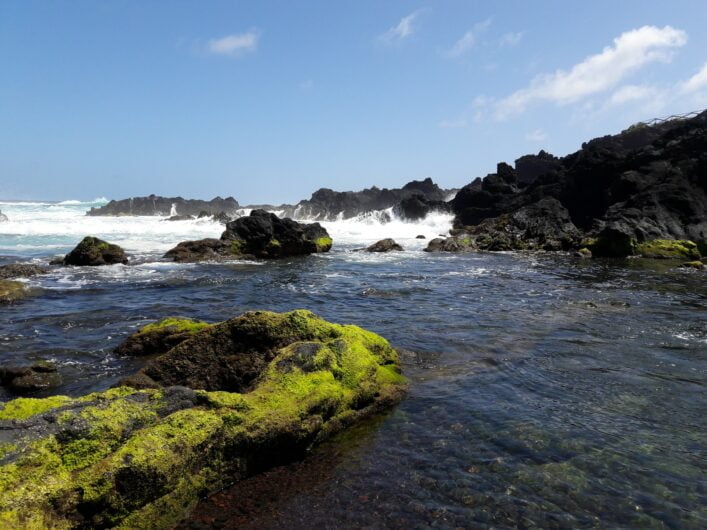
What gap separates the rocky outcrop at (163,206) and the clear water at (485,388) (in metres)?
91.6

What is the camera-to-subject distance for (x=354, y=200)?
326 ft

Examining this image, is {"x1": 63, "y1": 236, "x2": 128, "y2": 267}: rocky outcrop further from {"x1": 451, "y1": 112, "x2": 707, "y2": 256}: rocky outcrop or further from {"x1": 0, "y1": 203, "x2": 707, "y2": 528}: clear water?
{"x1": 451, "y1": 112, "x2": 707, "y2": 256}: rocky outcrop

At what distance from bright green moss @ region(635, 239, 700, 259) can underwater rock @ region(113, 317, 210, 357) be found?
1239 inches

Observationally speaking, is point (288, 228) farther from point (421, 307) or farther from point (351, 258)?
point (421, 307)

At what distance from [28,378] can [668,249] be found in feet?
115

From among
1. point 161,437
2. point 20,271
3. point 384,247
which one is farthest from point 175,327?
point 384,247

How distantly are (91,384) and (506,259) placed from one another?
90.3 ft

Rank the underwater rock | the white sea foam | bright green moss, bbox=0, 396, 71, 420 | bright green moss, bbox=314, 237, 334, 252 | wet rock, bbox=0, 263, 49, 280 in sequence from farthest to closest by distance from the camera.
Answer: the white sea foam, bright green moss, bbox=314, 237, 334, 252, wet rock, bbox=0, 263, 49, 280, the underwater rock, bright green moss, bbox=0, 396, 71, 420

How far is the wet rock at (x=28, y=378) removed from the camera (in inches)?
307

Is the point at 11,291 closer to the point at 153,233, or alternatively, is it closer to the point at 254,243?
the point at 254,243

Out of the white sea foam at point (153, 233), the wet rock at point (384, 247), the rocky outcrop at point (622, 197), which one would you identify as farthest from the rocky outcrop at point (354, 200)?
the wet rock at point (384, 247)

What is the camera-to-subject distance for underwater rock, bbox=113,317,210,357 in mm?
9727

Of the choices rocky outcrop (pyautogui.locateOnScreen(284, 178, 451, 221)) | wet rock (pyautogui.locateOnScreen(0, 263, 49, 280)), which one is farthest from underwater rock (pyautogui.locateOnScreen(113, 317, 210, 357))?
rocky outcrop (pyautogui.locateOnScreen(284, 178, 451, 221))

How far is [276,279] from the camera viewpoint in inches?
862
